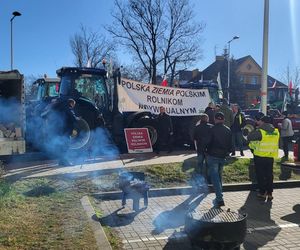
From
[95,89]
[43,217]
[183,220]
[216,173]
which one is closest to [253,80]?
[95,89]

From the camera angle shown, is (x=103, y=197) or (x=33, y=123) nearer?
(x=103, y=197)

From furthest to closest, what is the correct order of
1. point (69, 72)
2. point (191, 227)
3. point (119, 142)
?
point (119, 142) < point (69, 72) < point (191, 227)

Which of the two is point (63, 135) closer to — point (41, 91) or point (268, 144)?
point (41, 91)

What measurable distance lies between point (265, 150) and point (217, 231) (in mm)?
4336

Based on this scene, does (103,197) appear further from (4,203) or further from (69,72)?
(69,72)

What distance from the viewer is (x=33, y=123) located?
12938mm

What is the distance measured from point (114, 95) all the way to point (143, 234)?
327 inches

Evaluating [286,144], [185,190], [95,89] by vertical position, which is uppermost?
[95,89]

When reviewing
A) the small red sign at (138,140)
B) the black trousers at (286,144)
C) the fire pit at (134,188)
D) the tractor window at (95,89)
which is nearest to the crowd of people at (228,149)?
the fire pit at (134,188)

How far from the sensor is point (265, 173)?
8.77m

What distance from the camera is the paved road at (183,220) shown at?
593 cm

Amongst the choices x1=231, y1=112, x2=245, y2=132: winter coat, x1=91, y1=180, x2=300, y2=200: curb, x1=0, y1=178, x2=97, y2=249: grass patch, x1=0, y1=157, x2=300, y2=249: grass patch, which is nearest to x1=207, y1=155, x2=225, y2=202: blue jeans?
x1=91, y1=180, x2=300, y2=200: curb

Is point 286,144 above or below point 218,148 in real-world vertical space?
below

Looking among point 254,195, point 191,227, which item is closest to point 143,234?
point 191,227
